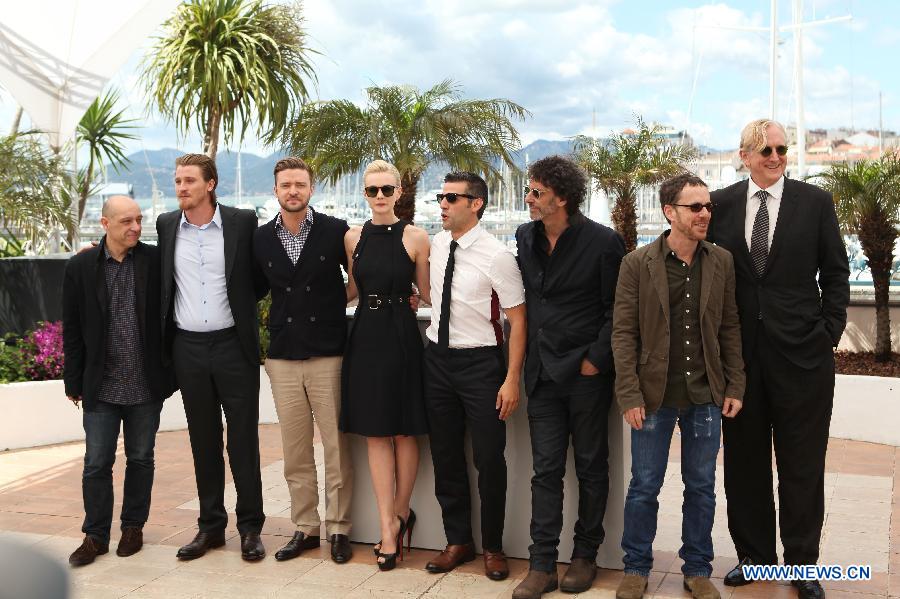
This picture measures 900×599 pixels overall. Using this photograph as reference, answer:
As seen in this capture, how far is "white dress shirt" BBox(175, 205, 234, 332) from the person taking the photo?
513 cm

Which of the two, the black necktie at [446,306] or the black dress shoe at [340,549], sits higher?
the black necktie at [446,306]

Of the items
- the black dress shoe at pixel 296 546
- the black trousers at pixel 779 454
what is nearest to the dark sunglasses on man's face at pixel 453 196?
the black trousers at pixel 779 454

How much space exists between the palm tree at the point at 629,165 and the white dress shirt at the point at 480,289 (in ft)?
42.1

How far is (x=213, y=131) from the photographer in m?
14.0

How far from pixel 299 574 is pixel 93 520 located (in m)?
1.19

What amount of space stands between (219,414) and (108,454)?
0.60m

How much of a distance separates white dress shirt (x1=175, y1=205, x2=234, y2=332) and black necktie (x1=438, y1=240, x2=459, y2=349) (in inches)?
43.9

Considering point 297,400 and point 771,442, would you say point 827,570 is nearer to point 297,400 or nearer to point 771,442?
point 771,442

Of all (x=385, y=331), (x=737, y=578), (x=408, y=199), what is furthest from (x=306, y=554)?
(x=408, y=199)

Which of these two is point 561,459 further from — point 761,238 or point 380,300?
point 761,238

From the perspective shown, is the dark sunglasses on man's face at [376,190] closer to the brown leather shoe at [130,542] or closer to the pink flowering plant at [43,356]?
the brown leather shoe at [130,542]

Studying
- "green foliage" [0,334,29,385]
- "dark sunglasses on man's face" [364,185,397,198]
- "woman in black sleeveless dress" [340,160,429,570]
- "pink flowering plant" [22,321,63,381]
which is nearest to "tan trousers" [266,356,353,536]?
"woman in black sleeveless dress" [340,160,429,570]

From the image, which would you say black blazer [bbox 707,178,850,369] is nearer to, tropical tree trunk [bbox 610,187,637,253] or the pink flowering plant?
the pink flowering plant

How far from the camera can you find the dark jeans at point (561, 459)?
457 centimetres
